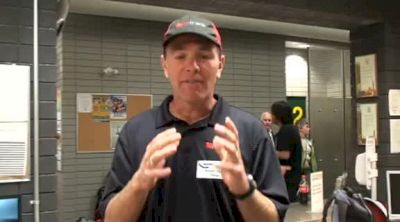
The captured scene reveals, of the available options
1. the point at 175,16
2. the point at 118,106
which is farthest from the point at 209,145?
the point at 175,16

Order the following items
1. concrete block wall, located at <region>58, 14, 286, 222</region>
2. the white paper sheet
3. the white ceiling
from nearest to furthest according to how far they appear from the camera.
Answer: the white paper sheet → the white ceiling → concrete block wall, located at <region>58, 14, 286, 222</region>

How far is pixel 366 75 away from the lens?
434cm

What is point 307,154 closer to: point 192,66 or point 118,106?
point 118,106

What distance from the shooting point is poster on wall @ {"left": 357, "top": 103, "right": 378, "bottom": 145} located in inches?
167

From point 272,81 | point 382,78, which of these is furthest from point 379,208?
point 272,81

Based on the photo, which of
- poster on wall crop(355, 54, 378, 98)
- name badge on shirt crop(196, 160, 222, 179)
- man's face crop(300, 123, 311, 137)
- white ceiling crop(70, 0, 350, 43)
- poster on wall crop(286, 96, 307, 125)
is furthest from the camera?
poster on wall crop(286, 96, 307, 125)

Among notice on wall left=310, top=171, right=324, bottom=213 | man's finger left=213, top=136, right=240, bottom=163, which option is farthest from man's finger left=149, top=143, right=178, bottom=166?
notice on wall left=310, top=171, right=324, bottom=213

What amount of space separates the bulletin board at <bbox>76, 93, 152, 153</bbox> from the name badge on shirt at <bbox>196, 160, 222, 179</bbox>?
4460 millimetres

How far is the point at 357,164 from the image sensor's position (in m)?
4.00

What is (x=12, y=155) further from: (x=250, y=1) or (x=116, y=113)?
(x=116, y=113)

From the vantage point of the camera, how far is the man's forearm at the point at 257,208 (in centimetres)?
111

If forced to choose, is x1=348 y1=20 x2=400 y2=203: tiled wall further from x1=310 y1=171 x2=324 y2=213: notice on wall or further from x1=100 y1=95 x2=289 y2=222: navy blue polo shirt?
x1=100 y1=95 x2=289 y2=222: navy blue polo shirt

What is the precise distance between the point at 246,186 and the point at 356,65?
3693 millimetres

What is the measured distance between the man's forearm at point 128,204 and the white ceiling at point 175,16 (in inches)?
136
